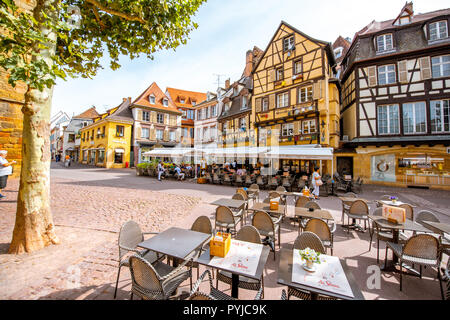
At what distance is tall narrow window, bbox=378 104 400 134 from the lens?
46.6ft

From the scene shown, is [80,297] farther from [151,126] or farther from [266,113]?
[151,126]

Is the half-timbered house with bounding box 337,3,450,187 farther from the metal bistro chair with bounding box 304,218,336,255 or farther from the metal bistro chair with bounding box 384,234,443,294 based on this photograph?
the metal bistro chair with bounding box 304,218,336,255

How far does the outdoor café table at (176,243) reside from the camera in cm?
254

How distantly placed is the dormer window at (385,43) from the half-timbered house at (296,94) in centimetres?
318

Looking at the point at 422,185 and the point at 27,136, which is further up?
the point at 27,136

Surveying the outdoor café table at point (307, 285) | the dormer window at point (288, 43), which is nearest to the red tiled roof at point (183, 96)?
the dormer window at point (288, 43)

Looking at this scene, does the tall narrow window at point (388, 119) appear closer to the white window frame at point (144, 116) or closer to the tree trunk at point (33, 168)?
the tree trunk at point (33, 168)

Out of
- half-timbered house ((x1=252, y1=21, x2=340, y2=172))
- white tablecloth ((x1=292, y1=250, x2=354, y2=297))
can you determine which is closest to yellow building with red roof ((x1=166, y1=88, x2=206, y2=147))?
half-timbered house ((x1=252, y1=21, x2=340, y2=172))

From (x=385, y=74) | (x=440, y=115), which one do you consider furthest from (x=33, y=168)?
(x=440, y=115)

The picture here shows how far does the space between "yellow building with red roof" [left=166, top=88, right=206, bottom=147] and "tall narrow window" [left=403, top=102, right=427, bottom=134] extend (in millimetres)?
25896

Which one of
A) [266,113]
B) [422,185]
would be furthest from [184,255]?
[422,185]

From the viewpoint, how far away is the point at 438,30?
13211 mm

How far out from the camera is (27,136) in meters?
3.42
